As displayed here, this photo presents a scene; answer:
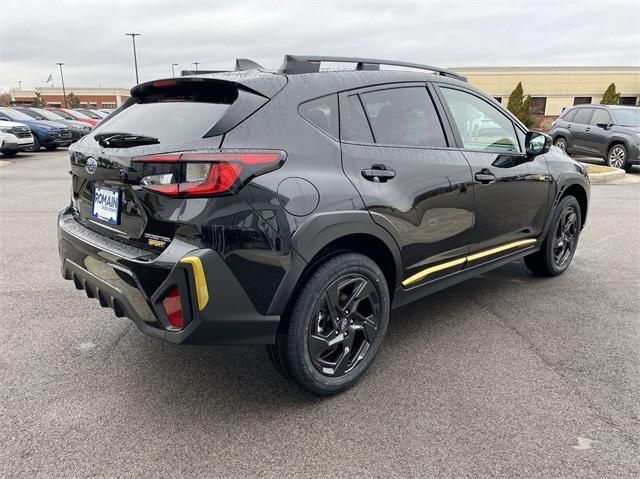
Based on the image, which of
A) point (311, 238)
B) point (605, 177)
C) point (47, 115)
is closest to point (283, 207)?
point (311, 238)

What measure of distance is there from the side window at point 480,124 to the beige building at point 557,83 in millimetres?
44061

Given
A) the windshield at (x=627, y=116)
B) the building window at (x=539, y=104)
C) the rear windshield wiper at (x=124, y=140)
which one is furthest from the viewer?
the building window at (x=539, y=104)

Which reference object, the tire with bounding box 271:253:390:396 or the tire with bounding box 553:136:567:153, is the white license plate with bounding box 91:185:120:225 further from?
the tire with bounding box 553:136:567:153

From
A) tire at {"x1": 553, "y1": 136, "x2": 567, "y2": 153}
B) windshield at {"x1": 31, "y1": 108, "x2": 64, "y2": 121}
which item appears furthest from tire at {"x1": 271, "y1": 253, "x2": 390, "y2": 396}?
windshield at {"x1": 31, "y1": 108, "x2": 64, "y2": 121}

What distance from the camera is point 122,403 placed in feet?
8.79

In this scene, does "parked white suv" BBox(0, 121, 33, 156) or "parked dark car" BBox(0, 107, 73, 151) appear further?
"parked dark car" BBox(0, 107, 73, 151)

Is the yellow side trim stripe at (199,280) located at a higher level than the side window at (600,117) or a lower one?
lower

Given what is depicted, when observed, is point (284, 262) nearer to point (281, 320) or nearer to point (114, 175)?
point (281, 320)

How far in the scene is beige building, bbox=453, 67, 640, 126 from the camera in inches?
1762

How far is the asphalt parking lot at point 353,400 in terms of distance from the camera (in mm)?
2256

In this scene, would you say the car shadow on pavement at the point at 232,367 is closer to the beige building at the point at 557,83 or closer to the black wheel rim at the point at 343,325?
the black wheel rim at the point at 343,325

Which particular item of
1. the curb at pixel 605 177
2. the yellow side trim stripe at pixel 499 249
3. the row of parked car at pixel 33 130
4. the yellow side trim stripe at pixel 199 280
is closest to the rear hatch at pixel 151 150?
the yellow side trim stripe at pixel 199 280

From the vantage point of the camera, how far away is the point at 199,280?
7.22 feet

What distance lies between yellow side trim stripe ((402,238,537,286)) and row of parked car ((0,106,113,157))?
13738mm
